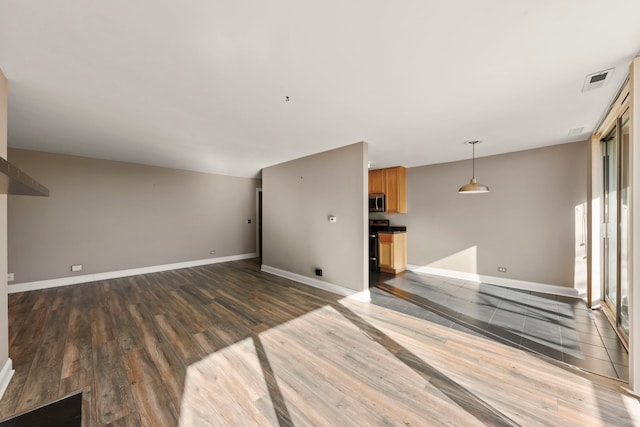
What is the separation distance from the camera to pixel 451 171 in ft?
17.5

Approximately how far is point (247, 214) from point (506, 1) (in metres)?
6.93

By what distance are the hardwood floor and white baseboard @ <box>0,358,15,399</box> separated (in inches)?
2.5

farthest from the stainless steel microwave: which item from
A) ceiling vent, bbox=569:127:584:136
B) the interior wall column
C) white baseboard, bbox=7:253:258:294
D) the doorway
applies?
white baseboard, bbox=7:253:258:294

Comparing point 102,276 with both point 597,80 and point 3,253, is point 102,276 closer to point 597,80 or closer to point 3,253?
point 3,253

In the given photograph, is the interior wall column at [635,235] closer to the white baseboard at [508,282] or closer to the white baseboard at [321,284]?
the white baseboard at [321,284]

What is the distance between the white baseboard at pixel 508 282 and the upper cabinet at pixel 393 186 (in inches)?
60.8

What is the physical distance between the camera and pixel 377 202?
593 cm

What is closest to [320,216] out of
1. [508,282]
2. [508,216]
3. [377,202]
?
[377,202]

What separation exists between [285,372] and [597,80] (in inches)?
149

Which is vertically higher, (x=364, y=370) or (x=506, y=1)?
(x=506, y=1)

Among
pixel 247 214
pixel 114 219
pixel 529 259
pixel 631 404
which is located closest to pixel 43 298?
pixel 114 219

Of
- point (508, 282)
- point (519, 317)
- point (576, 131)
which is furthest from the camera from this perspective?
point (508, 282)

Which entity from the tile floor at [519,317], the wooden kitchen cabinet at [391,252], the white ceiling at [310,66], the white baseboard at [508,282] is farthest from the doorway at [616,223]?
the wooden kitchen cabinet at [391,252]

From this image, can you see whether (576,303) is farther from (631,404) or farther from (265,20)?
(265,20)
